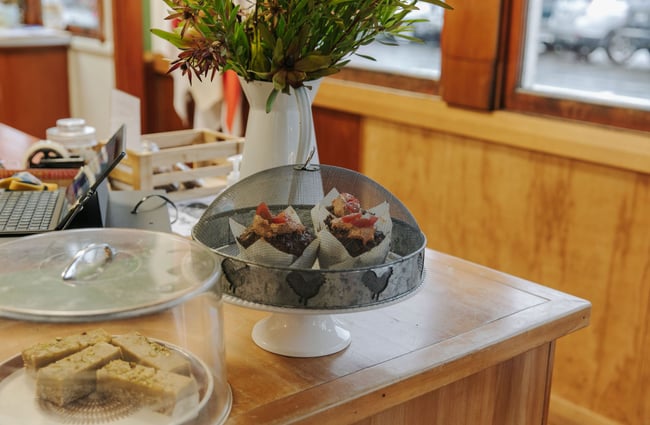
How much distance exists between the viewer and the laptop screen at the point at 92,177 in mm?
1290

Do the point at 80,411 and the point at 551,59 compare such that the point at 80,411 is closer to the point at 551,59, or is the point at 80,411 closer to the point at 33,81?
the point at 551,59

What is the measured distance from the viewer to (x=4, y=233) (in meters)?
1.32

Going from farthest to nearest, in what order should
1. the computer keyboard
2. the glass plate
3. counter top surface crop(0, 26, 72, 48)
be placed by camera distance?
counter top surface crop(0, 26, 72, 48) < the computer keyboard < the glass plate

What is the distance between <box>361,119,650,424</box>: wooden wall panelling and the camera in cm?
213

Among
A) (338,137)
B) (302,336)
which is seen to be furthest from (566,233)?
(302,336)

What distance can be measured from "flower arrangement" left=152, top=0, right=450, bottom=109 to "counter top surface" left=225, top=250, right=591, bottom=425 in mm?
381

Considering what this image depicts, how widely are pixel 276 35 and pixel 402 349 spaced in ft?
1.65

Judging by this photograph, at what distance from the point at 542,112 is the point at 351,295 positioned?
1539 mm

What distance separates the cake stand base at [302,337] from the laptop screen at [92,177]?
395mm

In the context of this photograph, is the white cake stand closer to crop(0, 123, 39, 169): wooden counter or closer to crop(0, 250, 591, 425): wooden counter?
crop(0, 250, 591, 425): wooden counter

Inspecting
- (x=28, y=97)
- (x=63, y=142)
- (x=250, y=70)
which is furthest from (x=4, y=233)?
(x=28, y=97)

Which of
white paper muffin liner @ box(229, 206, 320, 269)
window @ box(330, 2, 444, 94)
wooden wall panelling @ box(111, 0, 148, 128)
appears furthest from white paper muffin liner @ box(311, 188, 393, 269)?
wooden wall panelling @ box(111, 0, 148, 128)

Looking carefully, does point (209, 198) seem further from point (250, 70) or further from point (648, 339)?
point (648, 339)

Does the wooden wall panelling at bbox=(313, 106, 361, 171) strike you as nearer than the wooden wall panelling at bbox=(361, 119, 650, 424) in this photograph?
No
